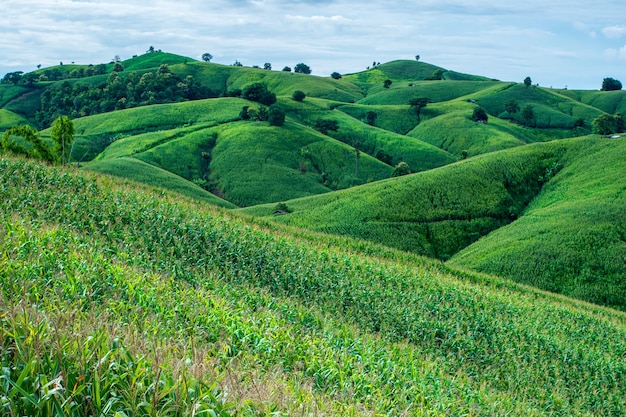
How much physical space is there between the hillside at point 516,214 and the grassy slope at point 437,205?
15 centimetres

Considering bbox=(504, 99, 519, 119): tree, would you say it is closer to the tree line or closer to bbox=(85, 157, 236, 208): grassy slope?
the tree line

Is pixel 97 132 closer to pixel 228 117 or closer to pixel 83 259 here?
pixel 228 117

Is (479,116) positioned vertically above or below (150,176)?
above

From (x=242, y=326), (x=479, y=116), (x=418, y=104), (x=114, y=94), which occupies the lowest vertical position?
(x=242, y=326)

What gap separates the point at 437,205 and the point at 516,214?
36.0ft

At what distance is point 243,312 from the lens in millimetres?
13281

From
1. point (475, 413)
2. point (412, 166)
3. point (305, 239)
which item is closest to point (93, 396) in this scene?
point (475, 413)

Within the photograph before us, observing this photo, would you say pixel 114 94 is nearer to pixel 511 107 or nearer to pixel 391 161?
pixel 391 161

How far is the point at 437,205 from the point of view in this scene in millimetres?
70688

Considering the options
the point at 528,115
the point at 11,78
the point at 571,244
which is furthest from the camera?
the point at 11,78

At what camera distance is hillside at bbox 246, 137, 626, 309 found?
5122 centimetres

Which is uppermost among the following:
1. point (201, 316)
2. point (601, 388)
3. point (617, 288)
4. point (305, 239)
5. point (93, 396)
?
point (93, 396)

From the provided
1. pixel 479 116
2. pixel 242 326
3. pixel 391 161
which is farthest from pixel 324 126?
pixel 242 326

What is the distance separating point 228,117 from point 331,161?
108ft
